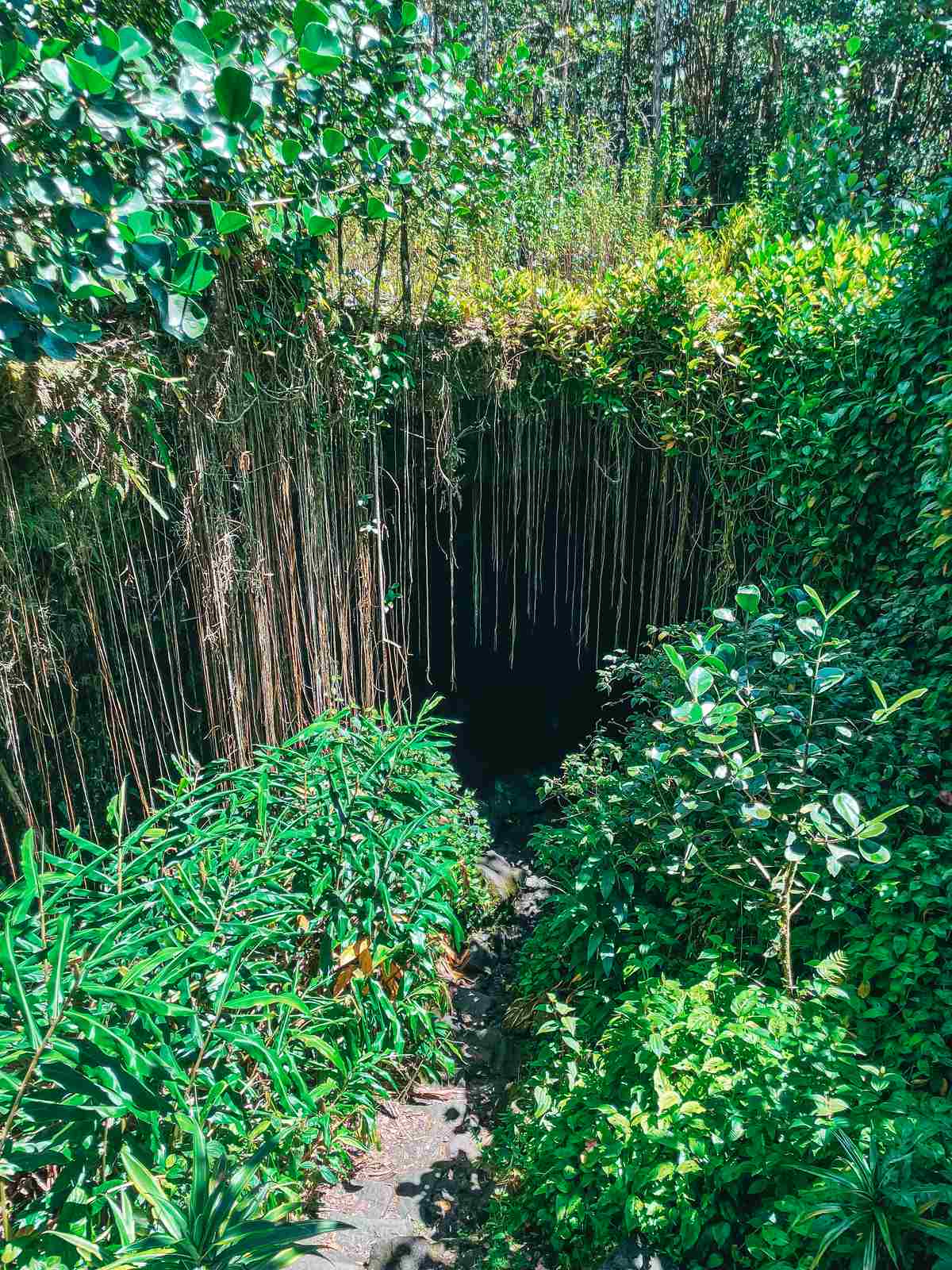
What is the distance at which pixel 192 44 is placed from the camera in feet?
5.36

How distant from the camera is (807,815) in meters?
2.02

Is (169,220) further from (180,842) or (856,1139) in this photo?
(856,1139)

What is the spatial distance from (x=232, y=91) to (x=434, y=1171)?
115 inches

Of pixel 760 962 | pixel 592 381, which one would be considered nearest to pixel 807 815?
pixel 760 962

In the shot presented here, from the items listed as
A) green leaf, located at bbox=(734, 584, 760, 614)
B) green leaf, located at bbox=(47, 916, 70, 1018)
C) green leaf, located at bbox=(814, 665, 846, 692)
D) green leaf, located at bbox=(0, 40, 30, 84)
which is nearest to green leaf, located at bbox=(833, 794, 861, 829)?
green leaf, located at bbox=(814, 665, 846, 692)

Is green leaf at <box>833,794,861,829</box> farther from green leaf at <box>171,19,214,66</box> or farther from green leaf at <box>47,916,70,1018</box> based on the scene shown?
green leaf at <box>171,19,214,66</box>

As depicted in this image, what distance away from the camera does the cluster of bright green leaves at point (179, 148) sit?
162 cm

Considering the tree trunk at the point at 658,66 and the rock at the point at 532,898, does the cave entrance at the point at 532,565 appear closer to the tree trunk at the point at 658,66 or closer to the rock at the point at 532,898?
the rock at the point at 532,898

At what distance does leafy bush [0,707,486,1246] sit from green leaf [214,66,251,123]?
5.57 ft

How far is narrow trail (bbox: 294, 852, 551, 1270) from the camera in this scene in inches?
76.4

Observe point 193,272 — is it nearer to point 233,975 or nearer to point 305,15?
point 305,15

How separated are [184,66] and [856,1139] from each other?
9.26ft

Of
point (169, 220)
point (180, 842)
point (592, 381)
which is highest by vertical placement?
point (169, 220)

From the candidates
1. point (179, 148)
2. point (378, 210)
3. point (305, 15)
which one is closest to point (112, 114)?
point (179, 148)
